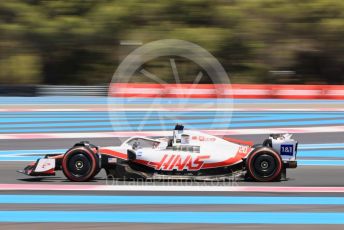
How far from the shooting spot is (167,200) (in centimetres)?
759

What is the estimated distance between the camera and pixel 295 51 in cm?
2889

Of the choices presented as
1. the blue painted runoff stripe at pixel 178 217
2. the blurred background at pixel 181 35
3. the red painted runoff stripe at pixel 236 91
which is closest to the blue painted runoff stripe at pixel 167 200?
the blue painted runoff stripe at pixel 178 217

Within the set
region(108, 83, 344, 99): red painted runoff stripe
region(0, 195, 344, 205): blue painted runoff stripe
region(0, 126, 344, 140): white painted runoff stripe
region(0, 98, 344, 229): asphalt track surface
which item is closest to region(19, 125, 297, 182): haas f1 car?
region(0, 98, 344, 229): asphalt track surface

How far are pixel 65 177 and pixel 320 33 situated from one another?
21591 millimetres

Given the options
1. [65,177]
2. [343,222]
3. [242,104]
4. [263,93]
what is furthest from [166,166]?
[263,93]

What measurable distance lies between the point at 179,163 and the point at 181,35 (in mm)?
19584

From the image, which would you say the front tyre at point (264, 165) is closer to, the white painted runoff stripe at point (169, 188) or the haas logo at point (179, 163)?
the white painted runoff stripe at point (169, 188)

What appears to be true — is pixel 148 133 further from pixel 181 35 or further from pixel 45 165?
pixel 181 35

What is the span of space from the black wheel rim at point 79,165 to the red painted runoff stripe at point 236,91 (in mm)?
13115

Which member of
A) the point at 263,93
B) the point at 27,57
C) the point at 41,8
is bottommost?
the point at 263,93

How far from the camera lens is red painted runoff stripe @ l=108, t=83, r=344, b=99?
22.0 m

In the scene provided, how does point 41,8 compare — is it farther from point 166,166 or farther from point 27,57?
point 166,166

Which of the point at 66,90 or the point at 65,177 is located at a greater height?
the point at 66,90

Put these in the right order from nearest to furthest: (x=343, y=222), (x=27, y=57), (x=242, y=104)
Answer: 1. (x=343, y=222)
2. (x=242, y=104)
3. (x=27, y=57)
